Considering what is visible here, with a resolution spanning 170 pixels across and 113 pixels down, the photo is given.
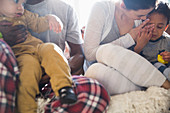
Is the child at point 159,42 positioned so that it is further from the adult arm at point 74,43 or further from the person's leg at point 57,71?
the person's leg at point 57,71

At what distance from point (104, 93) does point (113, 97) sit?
0.34 feet

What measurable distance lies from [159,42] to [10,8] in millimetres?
847

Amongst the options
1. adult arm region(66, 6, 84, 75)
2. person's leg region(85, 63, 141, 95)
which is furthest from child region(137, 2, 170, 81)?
adult arm region(66, 6, 84, 75)

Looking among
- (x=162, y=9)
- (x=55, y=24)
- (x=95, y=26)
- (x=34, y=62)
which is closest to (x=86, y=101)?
(x=34, y=62)

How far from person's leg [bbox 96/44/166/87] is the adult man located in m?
0.25

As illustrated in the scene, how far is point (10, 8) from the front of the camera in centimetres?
70

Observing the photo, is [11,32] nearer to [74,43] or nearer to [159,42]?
[74,43]

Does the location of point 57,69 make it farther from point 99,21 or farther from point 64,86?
point 99,21

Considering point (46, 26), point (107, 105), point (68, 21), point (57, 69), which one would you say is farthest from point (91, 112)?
point (68, 21)

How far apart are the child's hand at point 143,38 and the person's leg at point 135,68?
183mm

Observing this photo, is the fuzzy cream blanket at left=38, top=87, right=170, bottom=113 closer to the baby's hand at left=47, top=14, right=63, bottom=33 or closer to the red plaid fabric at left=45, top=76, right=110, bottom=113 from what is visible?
the red plaid fabric at left=45, top=76, right=110, bottom=113

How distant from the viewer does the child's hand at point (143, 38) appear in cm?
92

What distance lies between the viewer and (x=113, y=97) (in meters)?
0.73

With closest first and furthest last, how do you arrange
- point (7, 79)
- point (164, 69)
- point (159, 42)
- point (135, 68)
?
point (7, 79), point (135, 68), point (164, 69), point (159, 42)
